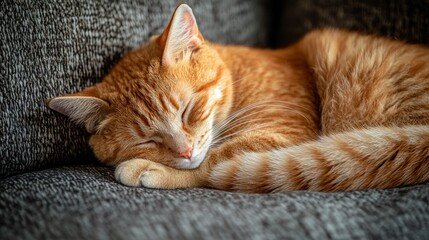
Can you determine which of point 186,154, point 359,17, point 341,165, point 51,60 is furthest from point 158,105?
point 359,17

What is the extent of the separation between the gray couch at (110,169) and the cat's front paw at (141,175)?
0.03 metres

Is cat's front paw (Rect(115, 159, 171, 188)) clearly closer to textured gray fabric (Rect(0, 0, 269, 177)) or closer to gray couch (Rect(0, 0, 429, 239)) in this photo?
gray couch (Rect(0, 0, 429, 239))

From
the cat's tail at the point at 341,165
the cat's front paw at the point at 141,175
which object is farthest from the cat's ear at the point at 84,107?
the cat's tail at the point at 341,165

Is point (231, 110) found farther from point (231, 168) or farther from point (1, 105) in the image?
point (1, 105)

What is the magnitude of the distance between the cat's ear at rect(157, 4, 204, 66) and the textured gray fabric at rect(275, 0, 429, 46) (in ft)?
2.56

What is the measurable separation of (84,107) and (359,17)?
1.26 metres

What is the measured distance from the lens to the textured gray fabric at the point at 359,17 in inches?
64.2

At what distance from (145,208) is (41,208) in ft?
0.86

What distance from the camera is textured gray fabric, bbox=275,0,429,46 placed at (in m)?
1.63

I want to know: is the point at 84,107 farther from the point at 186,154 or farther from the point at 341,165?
the point at 341,165

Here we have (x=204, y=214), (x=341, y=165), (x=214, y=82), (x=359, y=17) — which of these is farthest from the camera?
(x=359, y=17)

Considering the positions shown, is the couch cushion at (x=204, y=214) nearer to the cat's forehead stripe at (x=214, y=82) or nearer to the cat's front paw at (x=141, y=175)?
the cat's front paw at (x=141, y=175)

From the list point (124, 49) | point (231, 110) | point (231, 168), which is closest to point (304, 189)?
point (231, 168)

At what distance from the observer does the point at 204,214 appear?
98cm
